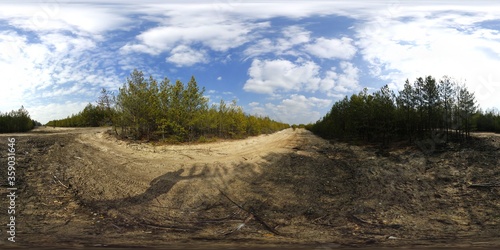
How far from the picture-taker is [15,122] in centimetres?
2192

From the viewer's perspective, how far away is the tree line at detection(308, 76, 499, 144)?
1625cm

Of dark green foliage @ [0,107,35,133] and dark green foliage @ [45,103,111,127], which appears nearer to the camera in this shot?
dark green foliage @ [0,107,35,133]

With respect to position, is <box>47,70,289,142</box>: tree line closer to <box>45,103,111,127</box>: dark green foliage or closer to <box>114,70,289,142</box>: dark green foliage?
<box>114,70,289,142</box>: dark green foliage

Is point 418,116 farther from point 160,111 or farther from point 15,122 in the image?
point 15,122

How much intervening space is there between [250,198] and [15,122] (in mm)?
20294

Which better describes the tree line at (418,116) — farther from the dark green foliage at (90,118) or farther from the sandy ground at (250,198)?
the dark green foliage at (90,118)

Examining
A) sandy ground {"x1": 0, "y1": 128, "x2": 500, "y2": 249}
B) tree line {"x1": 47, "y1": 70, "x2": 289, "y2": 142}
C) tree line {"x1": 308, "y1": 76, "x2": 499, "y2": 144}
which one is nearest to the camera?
sandy ground {"x1": 0, "y1": 128, "x2": 500, "y2": 249}

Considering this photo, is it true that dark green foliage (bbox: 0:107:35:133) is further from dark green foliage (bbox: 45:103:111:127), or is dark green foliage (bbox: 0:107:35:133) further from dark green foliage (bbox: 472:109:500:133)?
dark green foliage (bbox: 472:109:500:133)

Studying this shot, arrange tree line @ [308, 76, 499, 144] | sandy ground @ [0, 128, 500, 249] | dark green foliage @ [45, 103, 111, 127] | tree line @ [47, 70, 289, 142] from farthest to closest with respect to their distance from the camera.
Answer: dark green foliage @ [45, 103, 111, 127]
tree line @ [47, 70, 289, 142]
tree line @ [308, 76, 499, 144]
sandy ground @ [0, 128, 500, 249]

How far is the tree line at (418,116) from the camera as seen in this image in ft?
53.3

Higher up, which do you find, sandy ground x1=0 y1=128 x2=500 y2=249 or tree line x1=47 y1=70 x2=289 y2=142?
tree line x1=47 y1=70 x2=289 y2=142

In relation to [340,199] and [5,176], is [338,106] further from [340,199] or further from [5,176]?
[5,176]

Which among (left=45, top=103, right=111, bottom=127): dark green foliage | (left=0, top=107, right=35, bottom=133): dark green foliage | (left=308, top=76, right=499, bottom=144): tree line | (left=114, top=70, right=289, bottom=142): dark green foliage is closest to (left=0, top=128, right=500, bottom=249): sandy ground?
(left=308, top=76, right=499, bottom=144): tree line

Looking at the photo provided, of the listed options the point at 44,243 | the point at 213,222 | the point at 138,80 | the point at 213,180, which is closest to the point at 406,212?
the point at 213,222
